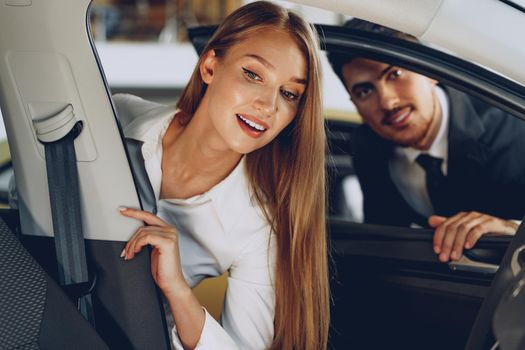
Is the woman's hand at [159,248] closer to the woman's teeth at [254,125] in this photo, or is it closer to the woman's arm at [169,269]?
the woman's arm at [169,269]

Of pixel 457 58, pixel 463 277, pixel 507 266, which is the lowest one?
pixel 463 277

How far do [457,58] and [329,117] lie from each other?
1423 millimetres

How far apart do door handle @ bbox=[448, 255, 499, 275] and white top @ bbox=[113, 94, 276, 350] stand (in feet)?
1.50

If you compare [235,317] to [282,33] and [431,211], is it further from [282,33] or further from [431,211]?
[431,211]

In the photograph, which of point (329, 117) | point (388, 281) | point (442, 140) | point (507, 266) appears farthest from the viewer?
point (329, 117)

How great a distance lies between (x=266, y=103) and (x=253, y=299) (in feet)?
1.56

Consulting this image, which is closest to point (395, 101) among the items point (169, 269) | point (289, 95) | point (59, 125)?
point (289, 95)

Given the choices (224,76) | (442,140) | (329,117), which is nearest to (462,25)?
(224,76)

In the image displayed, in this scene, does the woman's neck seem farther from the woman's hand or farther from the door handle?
the door handle

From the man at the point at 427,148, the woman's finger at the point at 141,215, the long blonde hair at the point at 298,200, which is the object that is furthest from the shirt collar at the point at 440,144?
the woman's finger at the point at 141,215

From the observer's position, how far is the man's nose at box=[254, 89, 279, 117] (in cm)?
159

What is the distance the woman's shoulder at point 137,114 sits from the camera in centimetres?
173

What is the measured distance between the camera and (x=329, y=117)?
123 inches

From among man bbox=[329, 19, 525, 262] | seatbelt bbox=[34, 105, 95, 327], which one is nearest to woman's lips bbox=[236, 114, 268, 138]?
seatbelt bbox=[34, 105, 95, 327]
